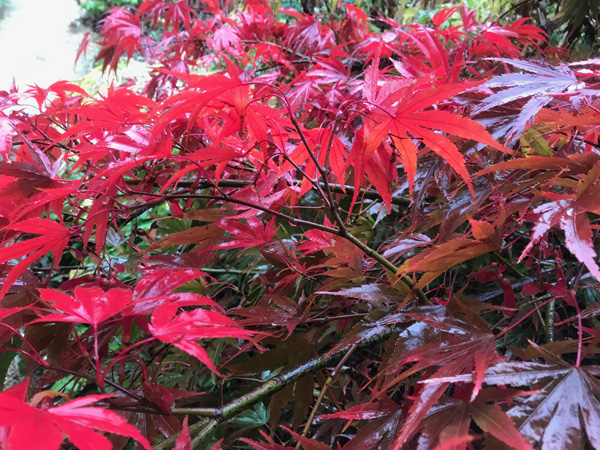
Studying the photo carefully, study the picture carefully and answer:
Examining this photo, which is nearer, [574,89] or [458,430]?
[458,430]

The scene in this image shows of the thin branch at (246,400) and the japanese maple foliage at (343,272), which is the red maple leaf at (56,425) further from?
the thin branch at (246,400)

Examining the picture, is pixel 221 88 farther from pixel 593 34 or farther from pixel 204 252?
pixel 593 34

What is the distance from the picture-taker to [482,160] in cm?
53

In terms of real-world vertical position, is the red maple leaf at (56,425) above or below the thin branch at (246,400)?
above

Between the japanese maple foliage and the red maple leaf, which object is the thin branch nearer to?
the japanese maple foliage

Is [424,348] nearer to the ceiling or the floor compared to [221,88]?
nearer to the floor

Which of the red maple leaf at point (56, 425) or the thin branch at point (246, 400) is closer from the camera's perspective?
the red maple leaf at point (56, 425)

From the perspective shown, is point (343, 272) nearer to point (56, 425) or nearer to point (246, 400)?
point (246, 400)

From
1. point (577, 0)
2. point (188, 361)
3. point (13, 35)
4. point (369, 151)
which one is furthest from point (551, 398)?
point (13, 35)

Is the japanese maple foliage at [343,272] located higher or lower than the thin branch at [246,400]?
higher

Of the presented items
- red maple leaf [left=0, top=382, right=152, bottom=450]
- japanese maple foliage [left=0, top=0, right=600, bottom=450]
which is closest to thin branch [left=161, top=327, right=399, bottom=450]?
japanese maple foliage [left=0, top=0, right=600, bottom=450]

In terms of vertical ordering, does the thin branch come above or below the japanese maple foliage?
below

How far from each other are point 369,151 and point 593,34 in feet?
3.90

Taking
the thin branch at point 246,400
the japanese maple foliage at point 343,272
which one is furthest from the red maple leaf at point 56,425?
the thin branch at point 246,400
